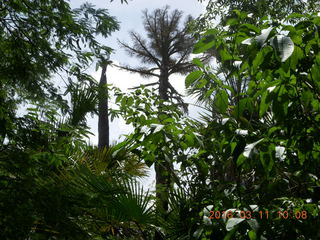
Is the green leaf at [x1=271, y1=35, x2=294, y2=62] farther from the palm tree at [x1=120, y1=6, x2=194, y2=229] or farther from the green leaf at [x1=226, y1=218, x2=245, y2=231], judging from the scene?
the palm tree at [x1=120, y1=6, x2=194, y2=229]

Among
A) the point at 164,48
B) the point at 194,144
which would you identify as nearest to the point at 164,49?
the point at 164,48

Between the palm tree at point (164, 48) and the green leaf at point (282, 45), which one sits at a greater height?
the palm tree at point (164, 48)

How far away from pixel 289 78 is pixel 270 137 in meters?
0.25

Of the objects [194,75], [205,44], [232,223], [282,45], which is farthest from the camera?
[194,75]

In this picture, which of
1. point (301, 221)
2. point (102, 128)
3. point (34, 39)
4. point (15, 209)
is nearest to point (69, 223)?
point (15, 209)

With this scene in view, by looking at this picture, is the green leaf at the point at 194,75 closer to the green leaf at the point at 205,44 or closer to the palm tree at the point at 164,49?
the green leaf at the point at 205,44

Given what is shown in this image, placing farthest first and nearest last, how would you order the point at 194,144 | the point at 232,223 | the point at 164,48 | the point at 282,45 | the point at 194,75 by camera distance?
the point at 164,48, the point at 194,144, the point at 194,75, the point at 232,223, the point at 282,45

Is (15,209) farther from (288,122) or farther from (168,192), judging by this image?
(288,122)

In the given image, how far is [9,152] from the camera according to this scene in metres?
2.72

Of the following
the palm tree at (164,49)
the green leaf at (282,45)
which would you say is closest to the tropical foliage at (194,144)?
the green leaf at (282,45)
